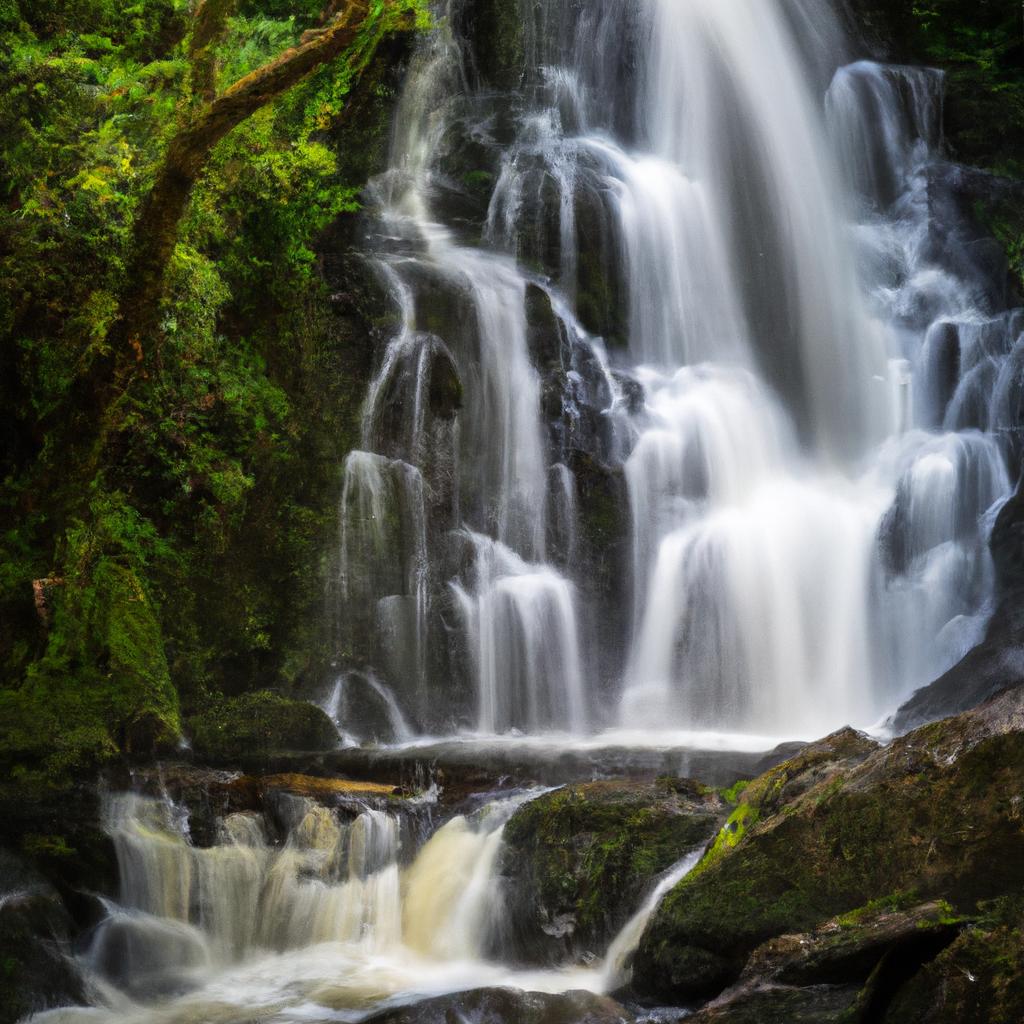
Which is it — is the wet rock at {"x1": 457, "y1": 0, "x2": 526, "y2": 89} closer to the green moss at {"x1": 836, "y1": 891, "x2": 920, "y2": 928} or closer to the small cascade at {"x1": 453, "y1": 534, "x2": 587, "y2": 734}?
the small cascade at {"x1": 453, "y1": 534, "x2": 587, "y2": 734}

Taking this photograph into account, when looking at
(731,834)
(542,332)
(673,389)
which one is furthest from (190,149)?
(673,389)

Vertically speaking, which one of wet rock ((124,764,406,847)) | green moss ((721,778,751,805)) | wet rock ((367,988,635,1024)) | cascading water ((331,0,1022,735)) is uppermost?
cascading water ((331,0,1022,735))

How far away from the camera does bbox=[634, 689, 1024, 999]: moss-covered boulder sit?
5.12 metres

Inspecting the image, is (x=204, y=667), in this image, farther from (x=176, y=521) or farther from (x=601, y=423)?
(x=601, y=423)

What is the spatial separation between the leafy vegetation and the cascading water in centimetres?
95

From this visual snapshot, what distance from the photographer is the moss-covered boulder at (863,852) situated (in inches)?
202

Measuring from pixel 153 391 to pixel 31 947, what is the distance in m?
5.53

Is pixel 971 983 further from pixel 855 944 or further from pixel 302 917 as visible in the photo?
pixel 302 917

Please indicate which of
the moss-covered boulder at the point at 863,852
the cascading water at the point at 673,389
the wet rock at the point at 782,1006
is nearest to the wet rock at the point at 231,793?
the cascading water at the point at 673,389

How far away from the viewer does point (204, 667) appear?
11.0 metres

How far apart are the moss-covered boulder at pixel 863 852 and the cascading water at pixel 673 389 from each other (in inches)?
216

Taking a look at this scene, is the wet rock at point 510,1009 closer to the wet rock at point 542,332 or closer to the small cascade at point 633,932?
the small cascade at point 633,932

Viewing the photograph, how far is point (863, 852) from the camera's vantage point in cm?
556

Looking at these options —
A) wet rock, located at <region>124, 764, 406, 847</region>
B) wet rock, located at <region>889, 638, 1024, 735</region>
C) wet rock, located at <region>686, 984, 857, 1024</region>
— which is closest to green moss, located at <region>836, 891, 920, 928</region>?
wet rock, located at <region>686, 984, 857, 1024</region>
